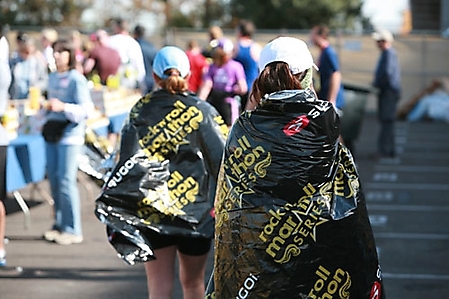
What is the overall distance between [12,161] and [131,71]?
5.47m

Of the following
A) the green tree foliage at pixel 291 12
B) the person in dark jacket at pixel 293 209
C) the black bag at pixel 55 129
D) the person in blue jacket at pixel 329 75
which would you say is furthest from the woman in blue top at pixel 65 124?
the green tree foliage at pixel 291 12

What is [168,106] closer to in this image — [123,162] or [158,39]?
[123,162]

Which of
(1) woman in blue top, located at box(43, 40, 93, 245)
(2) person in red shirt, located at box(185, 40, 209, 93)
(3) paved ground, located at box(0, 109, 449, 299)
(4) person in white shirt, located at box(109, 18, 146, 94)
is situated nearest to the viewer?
(3) paved ground, located at box(0, 109, 449, 299)

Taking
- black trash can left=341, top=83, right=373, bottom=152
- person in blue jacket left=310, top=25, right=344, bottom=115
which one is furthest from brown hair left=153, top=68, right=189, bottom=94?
black trash can left=341, top=83, right=373, bottom=152

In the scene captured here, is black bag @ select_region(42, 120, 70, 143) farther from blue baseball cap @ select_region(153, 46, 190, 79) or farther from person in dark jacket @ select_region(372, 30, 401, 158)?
person in dark jacket @ select_region(372, 30, 401, 158)

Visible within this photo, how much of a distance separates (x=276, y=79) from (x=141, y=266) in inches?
187

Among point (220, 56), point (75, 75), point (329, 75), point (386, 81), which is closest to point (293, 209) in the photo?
point (75, 75)

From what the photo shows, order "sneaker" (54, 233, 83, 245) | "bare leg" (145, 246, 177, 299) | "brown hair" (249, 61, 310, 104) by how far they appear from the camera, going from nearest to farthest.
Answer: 1. "brown hair" (249, 61, 310, 104)
2. "bare leg" (145, 246, 177, 299)
3. "sneaker" (54, 233, 83, 245)

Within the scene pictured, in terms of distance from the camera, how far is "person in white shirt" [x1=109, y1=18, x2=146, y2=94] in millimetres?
14641

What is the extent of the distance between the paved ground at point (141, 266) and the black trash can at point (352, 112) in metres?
1.45

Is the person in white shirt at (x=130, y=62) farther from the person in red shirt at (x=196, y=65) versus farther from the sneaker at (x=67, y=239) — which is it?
the sneaker at (x=67, y=239)

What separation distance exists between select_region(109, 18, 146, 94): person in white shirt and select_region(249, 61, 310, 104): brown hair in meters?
11.0

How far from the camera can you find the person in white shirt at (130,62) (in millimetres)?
14641

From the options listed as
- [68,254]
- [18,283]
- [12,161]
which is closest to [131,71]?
[12,161]
